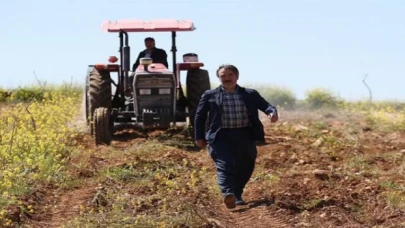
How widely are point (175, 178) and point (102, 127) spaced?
12.8 feet

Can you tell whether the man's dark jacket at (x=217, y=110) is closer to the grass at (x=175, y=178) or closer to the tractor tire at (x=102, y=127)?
the grass at (x=175, y=178)

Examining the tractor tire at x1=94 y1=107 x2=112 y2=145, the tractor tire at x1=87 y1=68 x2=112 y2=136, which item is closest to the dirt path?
the tractor tire at x1=94 y1=107 x2=112 y2=145

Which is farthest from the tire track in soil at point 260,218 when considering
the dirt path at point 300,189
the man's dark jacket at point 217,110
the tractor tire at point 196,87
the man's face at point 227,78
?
the tractor tire at point 196,87

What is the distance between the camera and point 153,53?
46.7 ft

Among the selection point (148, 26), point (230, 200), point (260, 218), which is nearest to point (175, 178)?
point (230, 200)

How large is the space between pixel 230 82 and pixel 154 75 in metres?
5.32

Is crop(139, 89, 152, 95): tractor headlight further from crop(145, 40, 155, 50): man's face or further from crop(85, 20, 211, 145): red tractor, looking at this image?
crop(145, 40, 155, 50): man's face

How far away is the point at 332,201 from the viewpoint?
8234mm

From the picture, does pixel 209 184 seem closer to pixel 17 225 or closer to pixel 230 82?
pixel 230 82

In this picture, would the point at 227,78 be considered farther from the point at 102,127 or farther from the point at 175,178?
the point at 102,127

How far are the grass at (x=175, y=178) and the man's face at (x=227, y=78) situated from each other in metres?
1.17

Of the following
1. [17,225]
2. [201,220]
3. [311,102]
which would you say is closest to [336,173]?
[201,220]

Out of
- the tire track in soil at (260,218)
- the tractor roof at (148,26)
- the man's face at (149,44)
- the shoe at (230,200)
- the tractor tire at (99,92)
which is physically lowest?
the tire track in soil at (260,218)

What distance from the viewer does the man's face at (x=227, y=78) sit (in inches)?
333
